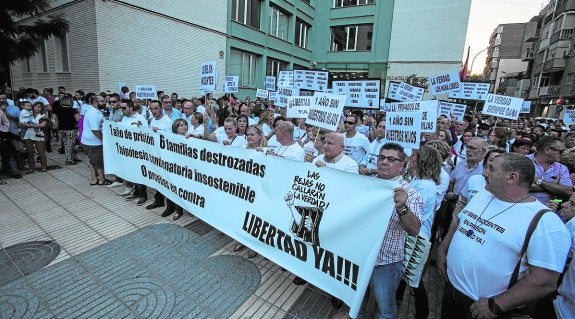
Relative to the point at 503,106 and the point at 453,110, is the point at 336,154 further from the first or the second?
the point at 453,110

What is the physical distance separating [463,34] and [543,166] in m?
23.7

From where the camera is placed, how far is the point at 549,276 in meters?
1.76

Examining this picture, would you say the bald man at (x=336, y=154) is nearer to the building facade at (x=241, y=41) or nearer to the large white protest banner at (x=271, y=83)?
the building facade at (x=241, y=41)

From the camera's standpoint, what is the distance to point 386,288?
242 centimetres

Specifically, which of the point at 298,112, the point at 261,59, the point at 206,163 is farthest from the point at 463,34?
the point at 206,163

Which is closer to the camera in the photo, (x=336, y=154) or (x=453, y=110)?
(x=336, y=154)

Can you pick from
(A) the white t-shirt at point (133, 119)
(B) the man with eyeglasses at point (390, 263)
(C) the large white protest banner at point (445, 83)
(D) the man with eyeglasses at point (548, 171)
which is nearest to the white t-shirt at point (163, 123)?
(A) the white t-shirt at point (133, 119)

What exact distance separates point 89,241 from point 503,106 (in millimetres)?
9032

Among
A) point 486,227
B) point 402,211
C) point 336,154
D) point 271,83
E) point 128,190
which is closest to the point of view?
point 486,227

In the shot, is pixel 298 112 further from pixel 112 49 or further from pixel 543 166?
pixel 112 49

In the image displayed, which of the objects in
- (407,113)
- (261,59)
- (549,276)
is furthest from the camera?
(261,59)

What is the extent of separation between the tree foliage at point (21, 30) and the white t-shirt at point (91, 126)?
810 centimetres

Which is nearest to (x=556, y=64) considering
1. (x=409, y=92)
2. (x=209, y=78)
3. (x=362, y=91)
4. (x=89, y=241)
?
(x=409, y=92)

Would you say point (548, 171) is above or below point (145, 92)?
below
